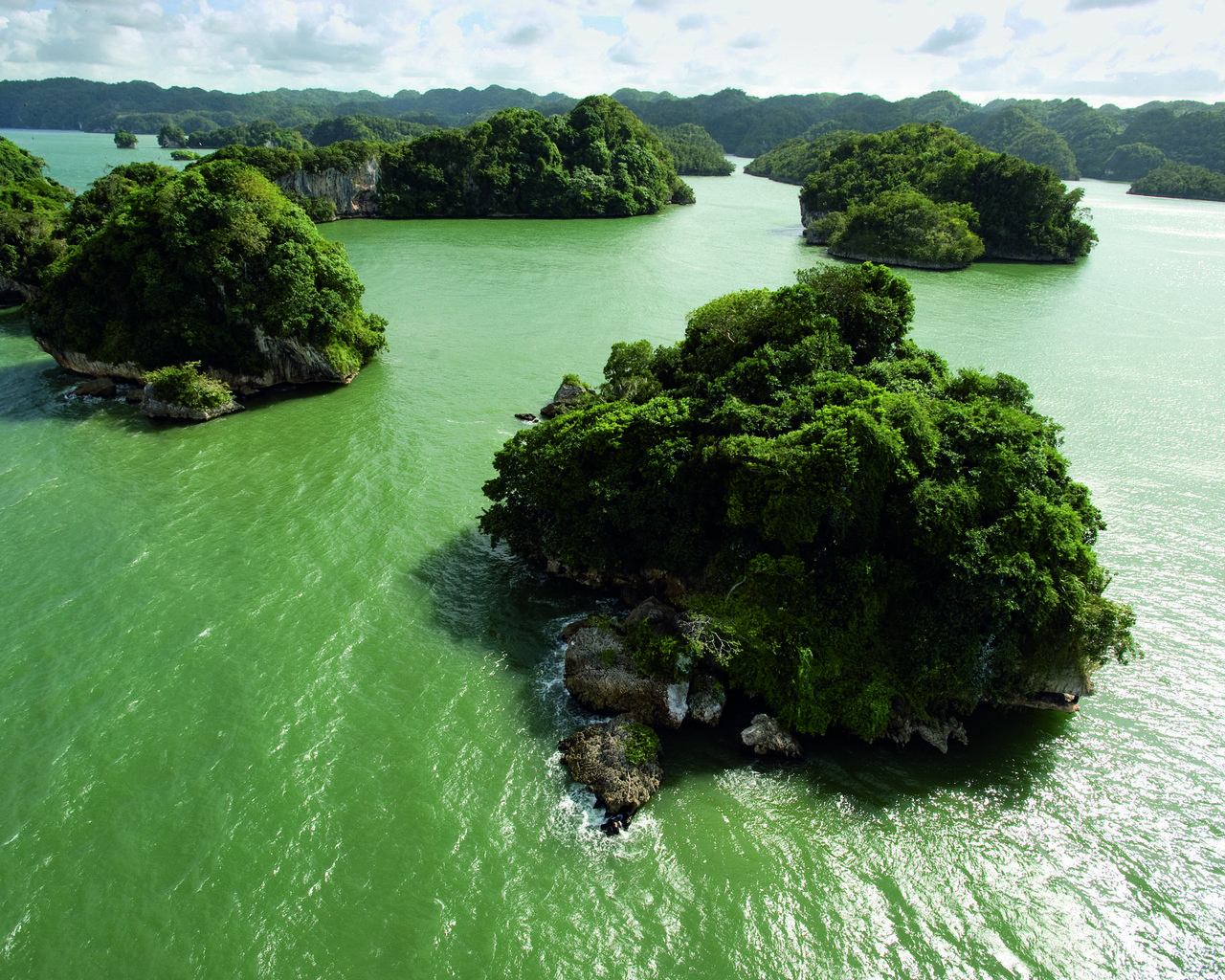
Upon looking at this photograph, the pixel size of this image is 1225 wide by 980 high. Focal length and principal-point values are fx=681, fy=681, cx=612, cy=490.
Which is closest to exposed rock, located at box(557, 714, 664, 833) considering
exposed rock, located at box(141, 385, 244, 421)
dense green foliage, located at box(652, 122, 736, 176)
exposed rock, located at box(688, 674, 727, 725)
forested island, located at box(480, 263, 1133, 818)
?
forested island, located at box(480, 263, 1133, 818)

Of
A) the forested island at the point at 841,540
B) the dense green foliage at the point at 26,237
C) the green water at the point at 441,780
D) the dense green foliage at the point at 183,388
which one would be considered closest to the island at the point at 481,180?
the dense green foliage at the point at 26,237

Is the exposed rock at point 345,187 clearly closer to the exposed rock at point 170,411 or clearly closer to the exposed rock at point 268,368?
the exposed rock at point 268,368

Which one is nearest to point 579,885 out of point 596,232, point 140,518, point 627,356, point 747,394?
point 747,394

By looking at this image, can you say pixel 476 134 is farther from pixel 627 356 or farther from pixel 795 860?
pixel 795 860

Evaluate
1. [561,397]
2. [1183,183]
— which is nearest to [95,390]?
[561,397]

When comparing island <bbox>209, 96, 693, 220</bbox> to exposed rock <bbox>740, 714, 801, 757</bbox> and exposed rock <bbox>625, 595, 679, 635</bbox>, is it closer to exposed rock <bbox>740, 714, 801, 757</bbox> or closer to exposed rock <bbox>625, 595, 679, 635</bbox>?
exposed rock <bbox>625, 595, 679, 635</bbox>
